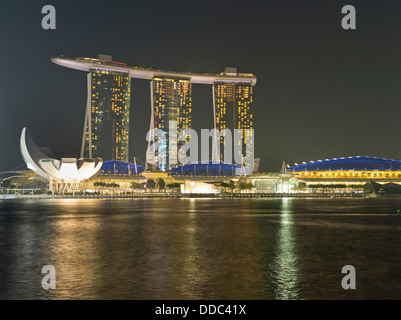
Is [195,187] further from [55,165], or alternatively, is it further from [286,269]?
[286,269]

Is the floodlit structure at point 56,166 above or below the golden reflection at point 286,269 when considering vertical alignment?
above

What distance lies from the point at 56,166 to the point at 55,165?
51 cm

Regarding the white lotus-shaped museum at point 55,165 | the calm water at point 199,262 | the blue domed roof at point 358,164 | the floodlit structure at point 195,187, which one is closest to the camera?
the calm water at point 199,262

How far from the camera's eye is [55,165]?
423ft

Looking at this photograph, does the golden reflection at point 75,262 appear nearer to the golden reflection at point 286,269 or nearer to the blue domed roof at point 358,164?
the golden reflection at point 286,269

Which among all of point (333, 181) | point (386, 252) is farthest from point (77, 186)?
point (386, 252)

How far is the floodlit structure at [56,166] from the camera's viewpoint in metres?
124

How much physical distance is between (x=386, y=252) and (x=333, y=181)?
167 meters

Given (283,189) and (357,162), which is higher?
(357,162)

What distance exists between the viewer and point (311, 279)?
16.1m

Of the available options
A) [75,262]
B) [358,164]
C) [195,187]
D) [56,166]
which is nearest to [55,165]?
[56,166]

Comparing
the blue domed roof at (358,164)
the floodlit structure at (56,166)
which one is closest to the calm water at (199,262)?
the floodlit structure at (56,166)

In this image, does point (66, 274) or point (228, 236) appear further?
point (228, 236)
